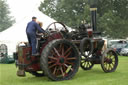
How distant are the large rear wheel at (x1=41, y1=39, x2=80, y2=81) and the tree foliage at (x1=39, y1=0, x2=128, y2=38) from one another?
2698cm

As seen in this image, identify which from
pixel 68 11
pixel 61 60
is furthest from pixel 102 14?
pixel 61 60

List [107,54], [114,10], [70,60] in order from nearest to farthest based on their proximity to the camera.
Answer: [70,60] → [107,54] → [114,10]

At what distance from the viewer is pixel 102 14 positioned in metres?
37.5

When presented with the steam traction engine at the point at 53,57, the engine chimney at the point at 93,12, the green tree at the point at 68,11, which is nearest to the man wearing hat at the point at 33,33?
the steam traction engine at the point at 53,57

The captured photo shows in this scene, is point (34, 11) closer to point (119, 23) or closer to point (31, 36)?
point (31, 36)

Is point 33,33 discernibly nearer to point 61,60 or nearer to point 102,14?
point 61,60

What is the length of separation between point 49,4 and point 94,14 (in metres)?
33.1

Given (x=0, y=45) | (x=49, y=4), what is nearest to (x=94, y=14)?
(x=0, y=45)

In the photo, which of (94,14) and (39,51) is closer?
(39,51)

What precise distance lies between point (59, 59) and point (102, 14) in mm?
31584

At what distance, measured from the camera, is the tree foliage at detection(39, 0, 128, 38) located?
34.4m

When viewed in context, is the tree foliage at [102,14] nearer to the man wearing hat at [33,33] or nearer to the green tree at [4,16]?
the green tree at [4,16]

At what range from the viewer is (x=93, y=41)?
855cm

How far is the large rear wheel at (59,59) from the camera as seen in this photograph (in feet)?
21.4
